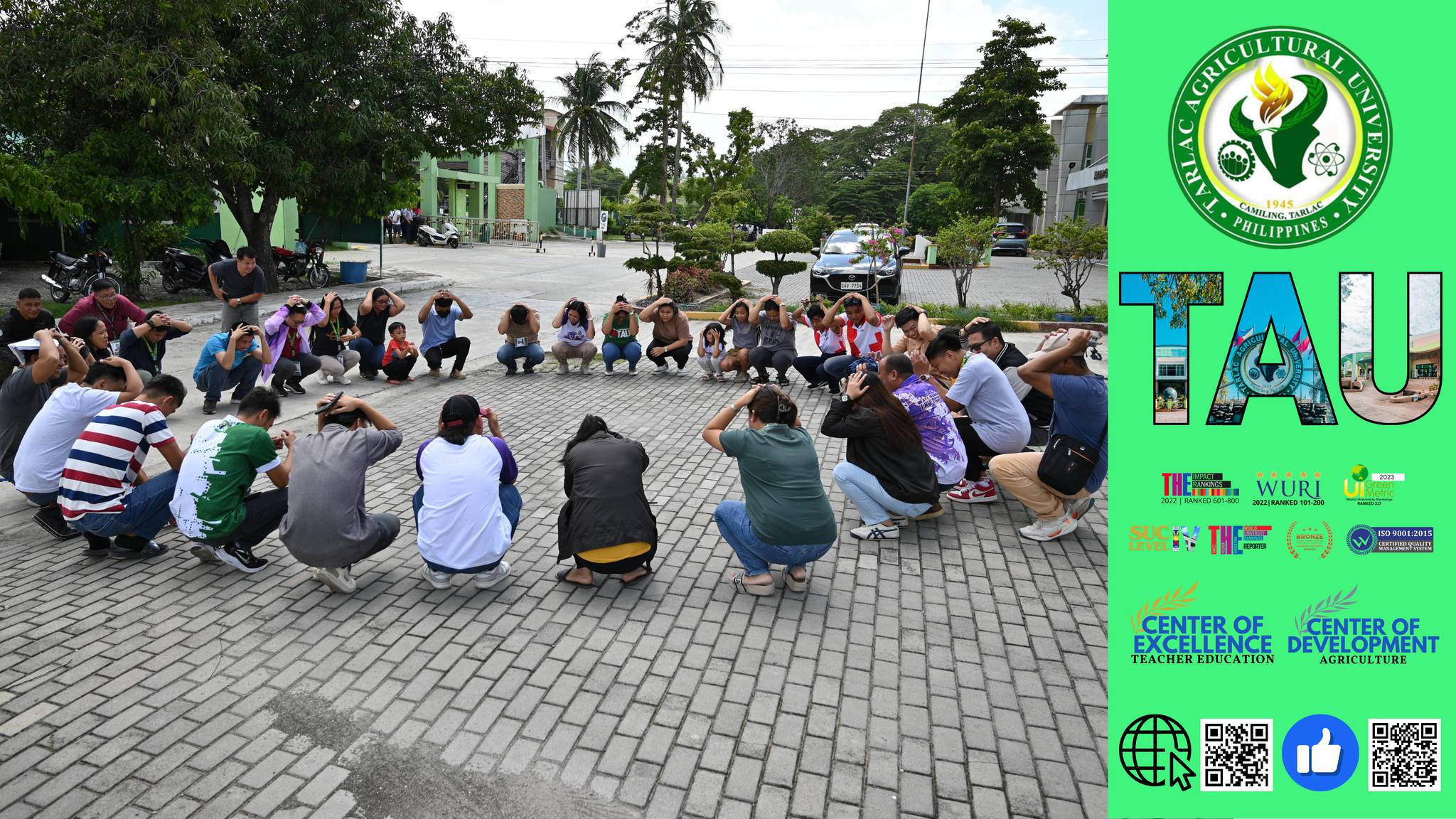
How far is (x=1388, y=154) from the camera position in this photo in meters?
2.27

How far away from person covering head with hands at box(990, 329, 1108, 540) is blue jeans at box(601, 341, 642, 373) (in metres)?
6.56

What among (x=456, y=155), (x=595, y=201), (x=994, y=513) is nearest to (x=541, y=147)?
(x=595, y=201)

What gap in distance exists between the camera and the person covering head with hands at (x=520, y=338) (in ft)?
38.4

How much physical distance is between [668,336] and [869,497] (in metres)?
6.46

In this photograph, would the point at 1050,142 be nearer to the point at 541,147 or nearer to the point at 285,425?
the point at 541,147

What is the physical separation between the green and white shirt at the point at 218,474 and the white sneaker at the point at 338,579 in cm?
63

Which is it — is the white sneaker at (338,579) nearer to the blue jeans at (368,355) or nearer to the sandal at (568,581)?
the sandal at (568,581)

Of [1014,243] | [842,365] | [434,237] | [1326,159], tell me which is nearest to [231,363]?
[842,365]

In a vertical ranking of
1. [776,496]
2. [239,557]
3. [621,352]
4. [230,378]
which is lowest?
[239,557]

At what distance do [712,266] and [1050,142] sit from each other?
21893mm

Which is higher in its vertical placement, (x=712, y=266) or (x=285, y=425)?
(x=712, y=266)

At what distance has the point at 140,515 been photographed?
17.9 ft

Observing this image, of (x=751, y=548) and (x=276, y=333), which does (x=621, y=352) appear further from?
(x=751, y=548)

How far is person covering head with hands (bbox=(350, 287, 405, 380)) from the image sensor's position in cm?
1112
